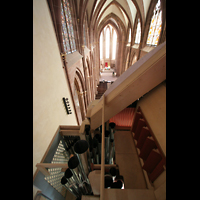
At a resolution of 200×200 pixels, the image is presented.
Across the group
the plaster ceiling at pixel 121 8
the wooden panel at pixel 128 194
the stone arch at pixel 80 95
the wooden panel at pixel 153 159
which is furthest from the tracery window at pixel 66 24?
the wooden panel at pixel 128 194

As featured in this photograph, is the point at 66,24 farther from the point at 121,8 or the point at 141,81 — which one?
the point at 121,8

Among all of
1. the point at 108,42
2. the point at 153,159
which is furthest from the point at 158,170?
the point at 108,42

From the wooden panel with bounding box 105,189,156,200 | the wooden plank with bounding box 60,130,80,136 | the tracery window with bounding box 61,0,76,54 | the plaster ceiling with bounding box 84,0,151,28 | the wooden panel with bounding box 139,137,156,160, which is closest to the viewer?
the wooden panel with bounding box 105,189,156,200

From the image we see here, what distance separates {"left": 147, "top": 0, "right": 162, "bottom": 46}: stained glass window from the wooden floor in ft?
22.3

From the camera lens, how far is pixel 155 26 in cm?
655

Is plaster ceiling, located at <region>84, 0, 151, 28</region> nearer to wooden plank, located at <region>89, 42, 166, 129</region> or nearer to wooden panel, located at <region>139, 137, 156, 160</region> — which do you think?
wooden plank, located at <region>89, 42, 166, 129</region>

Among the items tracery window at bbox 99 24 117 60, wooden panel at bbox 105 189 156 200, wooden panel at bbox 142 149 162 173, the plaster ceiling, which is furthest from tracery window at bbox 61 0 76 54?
tracery window at bbox 99 24 117 60

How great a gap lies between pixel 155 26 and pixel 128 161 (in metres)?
8.17

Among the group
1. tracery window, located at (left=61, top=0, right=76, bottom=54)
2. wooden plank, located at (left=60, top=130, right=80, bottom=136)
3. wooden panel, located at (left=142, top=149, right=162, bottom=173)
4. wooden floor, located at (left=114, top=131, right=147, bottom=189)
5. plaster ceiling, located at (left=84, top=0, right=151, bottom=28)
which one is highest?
plaster ceiling, located at (left=84, top=0, right=151, bottom=28)

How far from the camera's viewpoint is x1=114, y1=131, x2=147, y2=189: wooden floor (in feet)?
5.18
